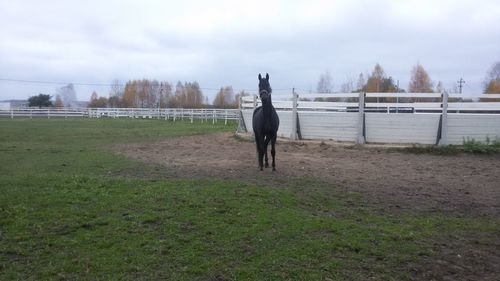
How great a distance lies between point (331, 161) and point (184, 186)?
17.4ft

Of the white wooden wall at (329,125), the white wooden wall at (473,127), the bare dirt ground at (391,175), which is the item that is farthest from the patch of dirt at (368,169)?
the white wooden wall at (473,127)

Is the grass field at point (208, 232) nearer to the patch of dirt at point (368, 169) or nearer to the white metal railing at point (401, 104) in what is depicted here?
the patch of dirt at point (368, 169)

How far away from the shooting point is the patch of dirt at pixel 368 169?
7.27m

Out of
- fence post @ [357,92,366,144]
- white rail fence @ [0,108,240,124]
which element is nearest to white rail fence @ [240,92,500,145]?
fence post @ [357,92,366,144]

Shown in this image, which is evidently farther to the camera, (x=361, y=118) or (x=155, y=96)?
(x=155, y=96)

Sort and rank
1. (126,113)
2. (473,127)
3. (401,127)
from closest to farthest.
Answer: (473,127) → (401,127) → (126,113)

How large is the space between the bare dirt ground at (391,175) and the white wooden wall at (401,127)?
0.93 m

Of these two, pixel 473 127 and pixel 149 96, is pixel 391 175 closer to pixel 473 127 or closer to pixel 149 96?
pixel 473 127

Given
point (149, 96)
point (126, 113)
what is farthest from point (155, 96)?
point (126, 113)

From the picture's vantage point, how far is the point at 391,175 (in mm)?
9594

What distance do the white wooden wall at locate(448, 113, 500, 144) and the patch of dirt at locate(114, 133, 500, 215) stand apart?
1.27 metres

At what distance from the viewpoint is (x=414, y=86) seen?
67.2 m

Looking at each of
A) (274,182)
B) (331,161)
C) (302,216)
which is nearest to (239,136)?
(331,161)

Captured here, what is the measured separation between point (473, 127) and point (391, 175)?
243 inches
